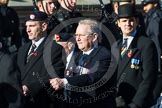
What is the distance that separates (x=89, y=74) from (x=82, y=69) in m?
0.24

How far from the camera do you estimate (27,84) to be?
26.1 ft

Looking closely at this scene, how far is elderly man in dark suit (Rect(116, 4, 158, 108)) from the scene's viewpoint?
26.0 ft

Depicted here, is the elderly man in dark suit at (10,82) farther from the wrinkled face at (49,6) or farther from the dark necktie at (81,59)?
the wrinkled face at (49,6)

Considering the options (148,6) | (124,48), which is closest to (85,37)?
(124,48)

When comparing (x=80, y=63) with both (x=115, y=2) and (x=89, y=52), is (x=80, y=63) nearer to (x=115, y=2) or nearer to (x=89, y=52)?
(x=89, y=52)

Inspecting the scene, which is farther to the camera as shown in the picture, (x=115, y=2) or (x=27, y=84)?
(x=115, y=2)

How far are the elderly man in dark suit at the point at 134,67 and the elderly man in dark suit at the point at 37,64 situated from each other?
2.84ft

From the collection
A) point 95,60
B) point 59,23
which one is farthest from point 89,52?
point 59,23

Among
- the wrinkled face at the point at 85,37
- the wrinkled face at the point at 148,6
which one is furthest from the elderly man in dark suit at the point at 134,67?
the wrinkled face at the point at 148,6

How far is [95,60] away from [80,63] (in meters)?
0.29

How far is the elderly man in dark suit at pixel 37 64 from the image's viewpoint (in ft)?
26.0

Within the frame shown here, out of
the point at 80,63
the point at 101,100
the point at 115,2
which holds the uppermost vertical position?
the point at 115,2

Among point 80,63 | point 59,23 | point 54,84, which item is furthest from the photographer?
point 59,23

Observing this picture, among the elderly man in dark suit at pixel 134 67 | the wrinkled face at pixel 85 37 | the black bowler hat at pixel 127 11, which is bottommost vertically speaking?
the elderly man in dark suit at pixel 134 67
